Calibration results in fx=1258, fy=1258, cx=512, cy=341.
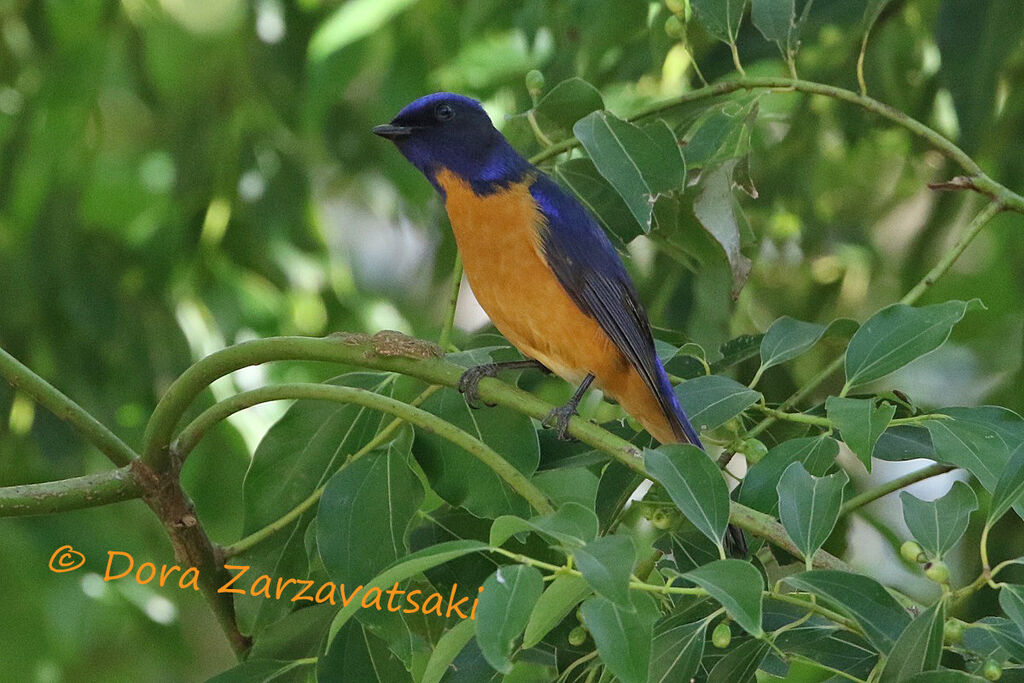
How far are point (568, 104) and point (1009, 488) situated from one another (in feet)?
3.79

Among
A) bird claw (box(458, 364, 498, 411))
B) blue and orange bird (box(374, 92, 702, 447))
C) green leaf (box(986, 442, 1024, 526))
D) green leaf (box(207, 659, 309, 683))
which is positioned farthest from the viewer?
blue and orange bird (box(374, 92, 702, 447))

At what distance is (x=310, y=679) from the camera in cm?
241

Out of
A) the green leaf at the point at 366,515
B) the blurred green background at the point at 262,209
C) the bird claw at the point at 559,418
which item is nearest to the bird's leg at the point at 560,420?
the bird claw at the point at 559,418

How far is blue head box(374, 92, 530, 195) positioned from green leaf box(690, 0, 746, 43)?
29.6 inches

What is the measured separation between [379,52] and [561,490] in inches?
142

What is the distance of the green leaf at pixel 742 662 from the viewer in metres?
1.77

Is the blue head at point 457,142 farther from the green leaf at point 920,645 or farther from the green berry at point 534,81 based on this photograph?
the green leaf at point 920,645

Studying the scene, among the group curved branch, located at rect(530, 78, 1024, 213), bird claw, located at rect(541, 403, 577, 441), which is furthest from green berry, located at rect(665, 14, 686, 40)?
bird claw, located at rect(541, 403, 577, 441)

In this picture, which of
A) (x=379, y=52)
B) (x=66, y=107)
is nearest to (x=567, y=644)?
(x=66, y=107)

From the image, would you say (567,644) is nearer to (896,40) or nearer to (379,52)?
(896,40)

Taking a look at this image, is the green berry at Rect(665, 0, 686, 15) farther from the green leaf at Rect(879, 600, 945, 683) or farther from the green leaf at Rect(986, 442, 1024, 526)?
the green leaf at Rect(879, 600, 945, 683)

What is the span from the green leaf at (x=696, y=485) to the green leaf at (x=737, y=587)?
0.17m

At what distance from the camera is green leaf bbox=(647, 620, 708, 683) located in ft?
5.77

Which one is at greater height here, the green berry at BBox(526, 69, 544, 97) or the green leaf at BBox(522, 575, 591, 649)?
the green berry at BBox(526, 69, 544, 97)
